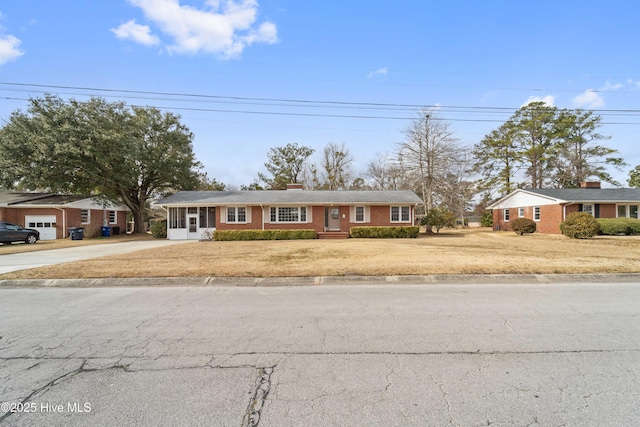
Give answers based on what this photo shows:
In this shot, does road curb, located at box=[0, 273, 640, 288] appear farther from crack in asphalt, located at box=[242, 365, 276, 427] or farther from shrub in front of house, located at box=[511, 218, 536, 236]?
shrub in front of house, located at box=[511, 218, 536, 236]

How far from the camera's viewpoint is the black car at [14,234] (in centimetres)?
2028

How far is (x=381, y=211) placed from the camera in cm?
2514

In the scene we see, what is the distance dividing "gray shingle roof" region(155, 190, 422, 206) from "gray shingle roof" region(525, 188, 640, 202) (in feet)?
41.3

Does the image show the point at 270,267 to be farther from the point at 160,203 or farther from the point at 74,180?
the point at 74,180

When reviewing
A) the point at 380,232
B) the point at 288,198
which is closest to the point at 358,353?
the point at 380,232

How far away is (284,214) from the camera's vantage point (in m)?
25.0

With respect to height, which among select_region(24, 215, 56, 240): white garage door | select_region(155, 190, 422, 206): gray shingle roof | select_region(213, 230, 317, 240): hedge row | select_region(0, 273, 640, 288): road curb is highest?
select_region(155, 190, 422, 206): gray shingle roof

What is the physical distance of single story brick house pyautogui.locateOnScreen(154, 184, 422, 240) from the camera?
966 inches

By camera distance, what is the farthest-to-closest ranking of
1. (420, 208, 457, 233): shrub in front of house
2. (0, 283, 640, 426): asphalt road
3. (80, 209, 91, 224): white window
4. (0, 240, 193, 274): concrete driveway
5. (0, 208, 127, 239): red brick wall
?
(80, 209, 91, 224): white window → (420, 208, 457, 233): shrub in front of house → (0, 208, 127, 239): red brick wall → (0, 240, 193, 274): concrete driveway → (0, 283, 640, 426): asphalt road

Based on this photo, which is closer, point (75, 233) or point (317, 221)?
point (75, 233)

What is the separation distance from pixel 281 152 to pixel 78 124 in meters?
25.4

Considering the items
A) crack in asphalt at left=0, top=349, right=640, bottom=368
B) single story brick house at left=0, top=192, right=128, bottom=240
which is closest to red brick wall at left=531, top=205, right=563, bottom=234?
crack in asphalt at left=0, top=349, right=640, bottom=368

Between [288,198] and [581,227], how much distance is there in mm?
19805

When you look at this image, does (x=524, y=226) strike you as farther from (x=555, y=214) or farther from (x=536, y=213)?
(x=536, y=213)
